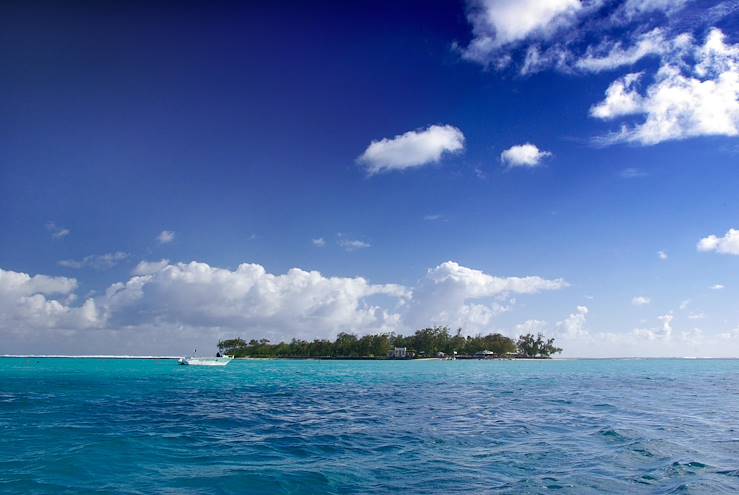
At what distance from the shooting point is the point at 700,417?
2892 cm

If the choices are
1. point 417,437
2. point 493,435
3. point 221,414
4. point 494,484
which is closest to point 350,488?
point 494,484

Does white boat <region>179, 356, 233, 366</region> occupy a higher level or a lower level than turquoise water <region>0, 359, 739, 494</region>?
lower

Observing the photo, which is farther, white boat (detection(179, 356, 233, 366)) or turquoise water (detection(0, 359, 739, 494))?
white boat (detection(179, 356, 233, 366))

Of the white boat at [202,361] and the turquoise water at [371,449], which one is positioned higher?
the turquoise water at [371,449]

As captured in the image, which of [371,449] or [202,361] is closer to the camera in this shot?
[371,449]

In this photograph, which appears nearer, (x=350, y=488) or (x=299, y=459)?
(x=350, y=488)

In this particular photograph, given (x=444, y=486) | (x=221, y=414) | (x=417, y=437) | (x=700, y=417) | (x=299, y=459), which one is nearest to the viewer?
(x=444, y=486)

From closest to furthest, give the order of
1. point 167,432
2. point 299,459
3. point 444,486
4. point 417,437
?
point 444,486
point 299,459
point 417,437
point 167,432

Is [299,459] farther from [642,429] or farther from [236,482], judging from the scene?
[642,429]

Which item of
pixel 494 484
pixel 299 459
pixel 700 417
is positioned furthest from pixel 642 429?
pixel 299 459

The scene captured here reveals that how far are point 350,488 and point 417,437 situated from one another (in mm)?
8455

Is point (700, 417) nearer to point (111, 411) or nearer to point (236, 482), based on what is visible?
point (236, 482)

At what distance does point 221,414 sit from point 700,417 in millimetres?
28383

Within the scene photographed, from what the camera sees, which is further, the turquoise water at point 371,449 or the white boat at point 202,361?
the white boat at point 202,361
